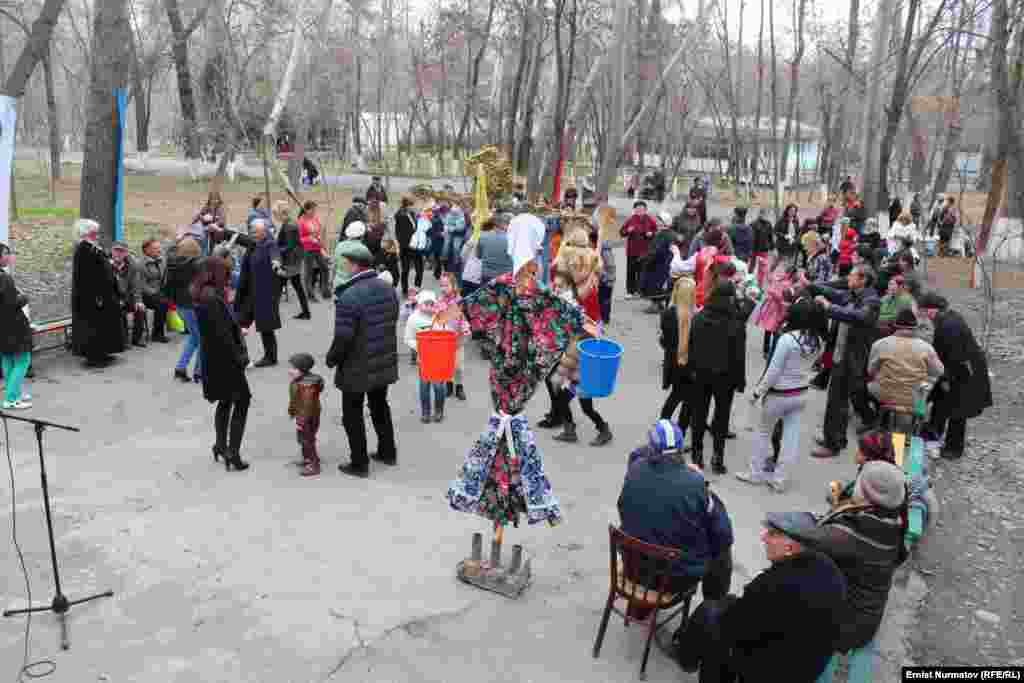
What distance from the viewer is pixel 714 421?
7.25 m

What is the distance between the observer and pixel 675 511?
14.3 ft

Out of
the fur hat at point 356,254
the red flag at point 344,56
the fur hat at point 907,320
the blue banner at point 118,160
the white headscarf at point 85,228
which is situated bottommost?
the fur hat at point 907,320

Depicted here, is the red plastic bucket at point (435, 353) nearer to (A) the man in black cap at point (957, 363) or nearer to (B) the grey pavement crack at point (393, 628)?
(B) the grey pavement crack at point (393, 628)

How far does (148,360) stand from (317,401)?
4071 millimetres

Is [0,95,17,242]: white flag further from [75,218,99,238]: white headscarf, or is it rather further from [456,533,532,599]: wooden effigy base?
[456,533,532,599]: wooden effigy base

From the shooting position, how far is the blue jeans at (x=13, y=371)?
7762mm

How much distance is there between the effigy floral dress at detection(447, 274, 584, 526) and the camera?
4.79m

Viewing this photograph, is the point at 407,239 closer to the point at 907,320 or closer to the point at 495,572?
the point at 907,320

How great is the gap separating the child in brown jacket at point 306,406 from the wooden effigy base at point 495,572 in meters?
2.05

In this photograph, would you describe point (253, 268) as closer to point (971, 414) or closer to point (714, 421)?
point (714, 421)

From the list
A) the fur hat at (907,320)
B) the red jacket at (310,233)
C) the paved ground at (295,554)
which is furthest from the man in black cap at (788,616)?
the red jacket at (310,233)

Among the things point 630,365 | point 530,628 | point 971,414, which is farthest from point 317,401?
point 971,414

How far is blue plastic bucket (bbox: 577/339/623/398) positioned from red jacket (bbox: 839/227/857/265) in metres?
6.77

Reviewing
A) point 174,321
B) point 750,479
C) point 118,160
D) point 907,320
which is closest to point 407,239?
point 174,321
